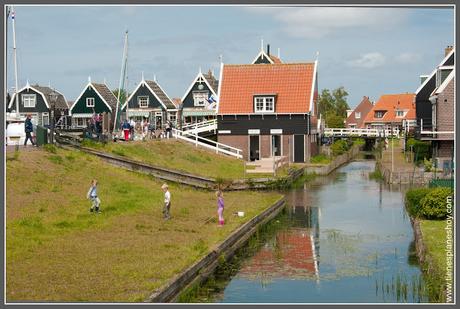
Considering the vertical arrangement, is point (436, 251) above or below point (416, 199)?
below

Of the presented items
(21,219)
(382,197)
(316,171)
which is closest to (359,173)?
(316,171)

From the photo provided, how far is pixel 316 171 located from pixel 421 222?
2321 centimetres

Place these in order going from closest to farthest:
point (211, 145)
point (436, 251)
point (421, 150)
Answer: point (436, 251) → point (421, 150) → point (211, 145)

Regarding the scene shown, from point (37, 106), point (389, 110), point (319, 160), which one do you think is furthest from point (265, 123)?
point (389, 110)

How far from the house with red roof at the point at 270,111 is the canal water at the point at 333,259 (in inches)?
681

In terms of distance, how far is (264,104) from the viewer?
4975cm

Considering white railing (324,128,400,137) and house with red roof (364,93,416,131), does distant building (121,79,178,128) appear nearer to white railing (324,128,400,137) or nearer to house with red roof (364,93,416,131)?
white railing (324,128,400,137)

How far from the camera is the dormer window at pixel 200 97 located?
64375mm

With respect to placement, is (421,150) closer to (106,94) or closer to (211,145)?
(211,145)

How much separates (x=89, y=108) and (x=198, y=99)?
34.3 feet

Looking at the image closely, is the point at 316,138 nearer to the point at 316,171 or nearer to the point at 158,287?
the point at 316,171

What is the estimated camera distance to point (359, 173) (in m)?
48.2

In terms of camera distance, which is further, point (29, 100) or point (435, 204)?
point (29, 100)

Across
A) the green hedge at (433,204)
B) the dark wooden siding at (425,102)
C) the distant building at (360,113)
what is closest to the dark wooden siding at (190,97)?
the dark wooden siding at (425,102)
